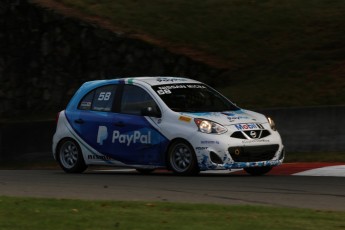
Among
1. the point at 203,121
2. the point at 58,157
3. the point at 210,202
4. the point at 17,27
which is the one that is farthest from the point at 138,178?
the point at 17,27

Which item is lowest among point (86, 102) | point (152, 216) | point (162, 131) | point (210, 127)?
point (152, 216)

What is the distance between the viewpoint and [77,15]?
2733cm

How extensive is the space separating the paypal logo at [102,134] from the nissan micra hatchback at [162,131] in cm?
2

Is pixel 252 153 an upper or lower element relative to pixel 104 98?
lower

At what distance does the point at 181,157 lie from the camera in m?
15.3

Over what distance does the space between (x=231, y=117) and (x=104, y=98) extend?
252cm

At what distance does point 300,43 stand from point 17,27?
771 cm

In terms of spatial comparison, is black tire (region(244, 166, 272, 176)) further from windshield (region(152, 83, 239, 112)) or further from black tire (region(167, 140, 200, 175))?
black tire (region(167, 140, 200, 175))

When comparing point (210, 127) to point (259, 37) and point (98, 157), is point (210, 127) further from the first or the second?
point (259, 37)

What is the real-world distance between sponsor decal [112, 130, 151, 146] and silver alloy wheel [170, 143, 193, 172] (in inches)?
22.6

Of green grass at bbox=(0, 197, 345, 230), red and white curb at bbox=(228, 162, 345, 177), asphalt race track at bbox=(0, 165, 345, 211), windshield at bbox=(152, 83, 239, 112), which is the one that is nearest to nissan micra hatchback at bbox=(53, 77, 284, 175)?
windshield at bbox=(152, 83, 239, 112)

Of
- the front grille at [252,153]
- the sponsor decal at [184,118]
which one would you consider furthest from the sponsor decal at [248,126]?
the sponsor decal at [184,118]

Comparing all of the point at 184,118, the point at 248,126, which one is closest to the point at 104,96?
the point at 184,118

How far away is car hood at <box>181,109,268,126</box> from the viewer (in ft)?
49.6
